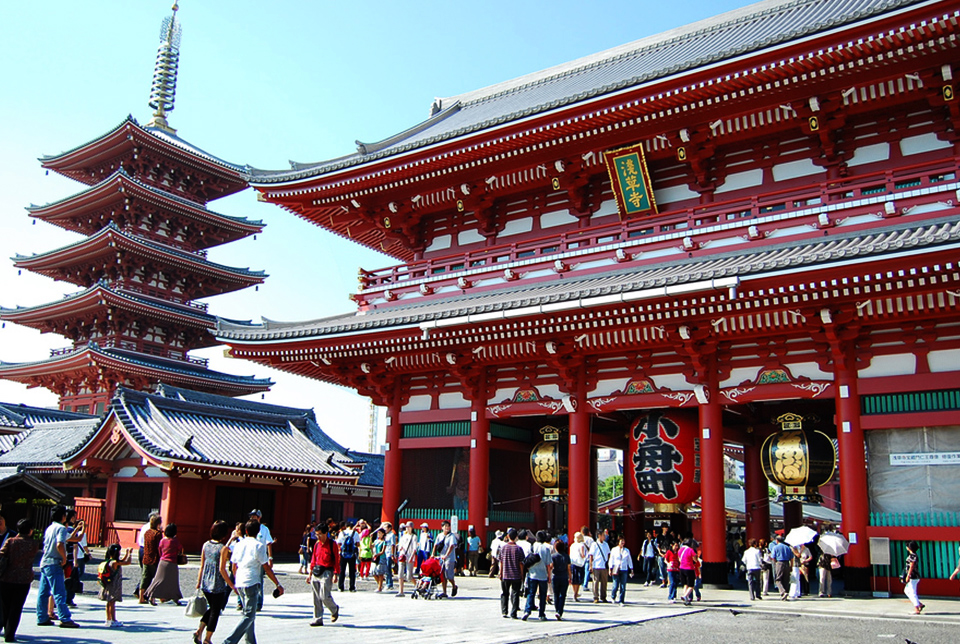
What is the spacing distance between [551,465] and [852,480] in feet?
24.9

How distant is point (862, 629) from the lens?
12391 millimetres

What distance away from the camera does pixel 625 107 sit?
18.6 m

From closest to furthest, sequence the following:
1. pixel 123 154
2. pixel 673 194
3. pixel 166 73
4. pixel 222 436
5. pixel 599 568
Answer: pixel 599 568, pixel 673 194, pixel 222 436, pixel 123 154, pixel 166 73

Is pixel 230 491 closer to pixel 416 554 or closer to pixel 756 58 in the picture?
pixel 416 554

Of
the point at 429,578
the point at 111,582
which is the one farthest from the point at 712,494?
the point at 111,582

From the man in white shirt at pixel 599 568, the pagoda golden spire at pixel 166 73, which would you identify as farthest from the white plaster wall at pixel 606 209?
the pagoda golden spire at pixel 166 73

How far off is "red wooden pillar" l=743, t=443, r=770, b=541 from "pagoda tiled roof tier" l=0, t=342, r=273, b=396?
31.6 m

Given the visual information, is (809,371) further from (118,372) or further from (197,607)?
(118,372)

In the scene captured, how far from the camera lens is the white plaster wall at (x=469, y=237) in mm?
23234

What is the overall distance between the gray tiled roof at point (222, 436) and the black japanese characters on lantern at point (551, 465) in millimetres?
10915

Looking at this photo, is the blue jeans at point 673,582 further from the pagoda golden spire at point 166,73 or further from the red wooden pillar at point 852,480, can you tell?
the pagoda golden spire at point 166,73

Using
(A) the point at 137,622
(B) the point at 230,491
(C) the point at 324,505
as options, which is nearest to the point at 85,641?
(A) the point at 137,622

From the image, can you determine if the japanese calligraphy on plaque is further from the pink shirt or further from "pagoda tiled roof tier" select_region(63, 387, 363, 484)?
"pagoda tiled roof tier" select_region(63, 387, 363, 484)

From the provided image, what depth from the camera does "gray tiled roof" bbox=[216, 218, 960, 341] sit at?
1466 cm
